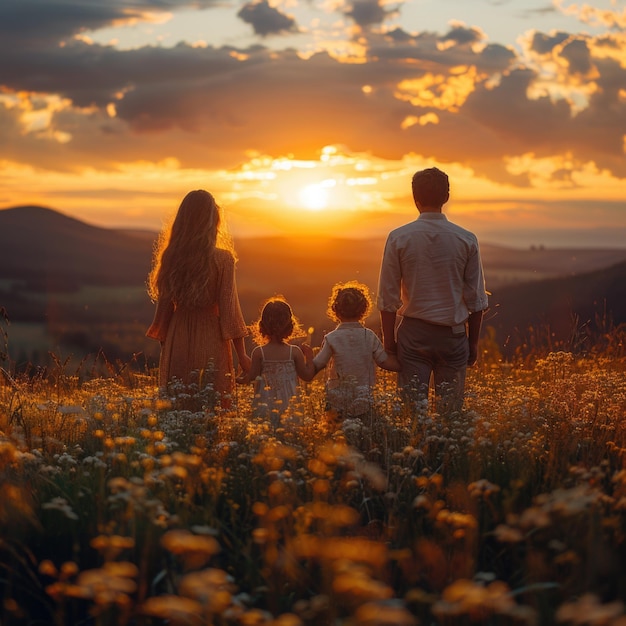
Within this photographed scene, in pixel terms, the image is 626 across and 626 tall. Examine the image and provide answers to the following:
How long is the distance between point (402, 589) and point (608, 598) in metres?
0.95

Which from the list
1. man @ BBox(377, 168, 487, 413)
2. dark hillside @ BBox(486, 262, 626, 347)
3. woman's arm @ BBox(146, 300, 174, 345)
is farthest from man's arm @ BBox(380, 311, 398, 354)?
woman's arm @ BBox(146, 300, 174, 345)

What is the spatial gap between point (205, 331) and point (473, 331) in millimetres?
2588

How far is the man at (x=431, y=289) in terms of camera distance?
693 cm

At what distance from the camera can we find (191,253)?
25.8 feet

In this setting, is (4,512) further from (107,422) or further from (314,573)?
(107,422)

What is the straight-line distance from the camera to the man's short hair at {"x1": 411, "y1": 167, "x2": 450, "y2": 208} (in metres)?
6.94

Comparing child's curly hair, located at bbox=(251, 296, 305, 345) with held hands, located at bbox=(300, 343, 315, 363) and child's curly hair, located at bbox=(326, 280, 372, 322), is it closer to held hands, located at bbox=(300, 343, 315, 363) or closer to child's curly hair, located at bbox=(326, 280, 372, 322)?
held hands, located at bbox=(300, 343, 315, 363)

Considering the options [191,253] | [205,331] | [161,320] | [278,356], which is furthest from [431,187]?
[161,320]

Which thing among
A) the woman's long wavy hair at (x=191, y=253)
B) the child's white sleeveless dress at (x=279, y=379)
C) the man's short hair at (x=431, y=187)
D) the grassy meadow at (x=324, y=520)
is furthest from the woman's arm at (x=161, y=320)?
the man's short hair at (x=431, y=187)

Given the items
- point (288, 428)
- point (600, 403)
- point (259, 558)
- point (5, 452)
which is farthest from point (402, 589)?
point (600, 403)

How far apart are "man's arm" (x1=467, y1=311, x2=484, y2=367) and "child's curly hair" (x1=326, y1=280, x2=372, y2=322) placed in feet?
2.94

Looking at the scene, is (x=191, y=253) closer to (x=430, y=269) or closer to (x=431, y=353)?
(x=430, y=269)

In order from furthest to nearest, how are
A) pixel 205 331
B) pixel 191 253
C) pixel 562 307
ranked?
pixel 562 307
pixel 205 331
pixel 191 253

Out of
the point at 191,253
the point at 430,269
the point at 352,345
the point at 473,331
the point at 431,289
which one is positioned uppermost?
the point at 191,253
